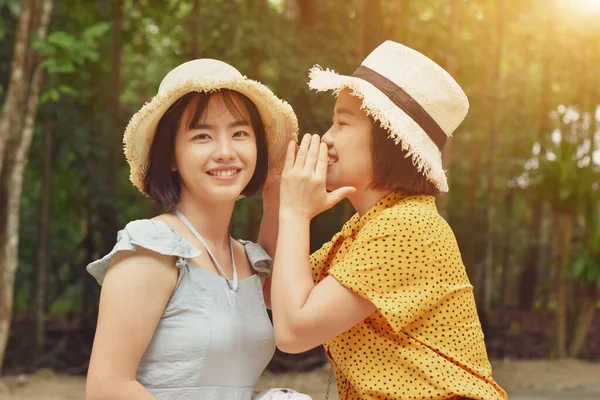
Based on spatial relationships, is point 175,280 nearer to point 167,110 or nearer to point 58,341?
point 167,110

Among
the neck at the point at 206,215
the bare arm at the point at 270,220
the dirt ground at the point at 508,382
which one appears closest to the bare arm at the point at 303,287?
the neck at the point at 206,215

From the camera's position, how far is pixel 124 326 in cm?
200

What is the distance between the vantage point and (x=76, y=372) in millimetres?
9633

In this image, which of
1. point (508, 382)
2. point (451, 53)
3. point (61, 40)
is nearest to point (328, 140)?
point (61, 40)

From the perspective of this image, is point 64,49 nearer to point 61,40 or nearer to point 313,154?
point 61,40

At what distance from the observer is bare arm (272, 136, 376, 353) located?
6.76 ft

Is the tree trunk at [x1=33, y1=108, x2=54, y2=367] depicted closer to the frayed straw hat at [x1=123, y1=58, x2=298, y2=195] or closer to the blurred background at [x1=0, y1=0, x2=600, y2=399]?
the blurred background at [x1=0, y1=0, x2=600, y2=399]

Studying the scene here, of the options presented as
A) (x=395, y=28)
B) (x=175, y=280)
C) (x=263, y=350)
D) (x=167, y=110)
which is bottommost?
(x=263, y=350)

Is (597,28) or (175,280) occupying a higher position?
(597,28)

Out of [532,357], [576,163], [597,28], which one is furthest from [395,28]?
[532,357]

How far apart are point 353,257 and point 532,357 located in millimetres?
10221

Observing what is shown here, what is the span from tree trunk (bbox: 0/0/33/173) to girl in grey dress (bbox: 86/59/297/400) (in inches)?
202

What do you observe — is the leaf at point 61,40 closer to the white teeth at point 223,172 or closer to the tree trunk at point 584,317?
the white teeth at point 223,172

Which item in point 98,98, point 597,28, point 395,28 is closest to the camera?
point 395,28
